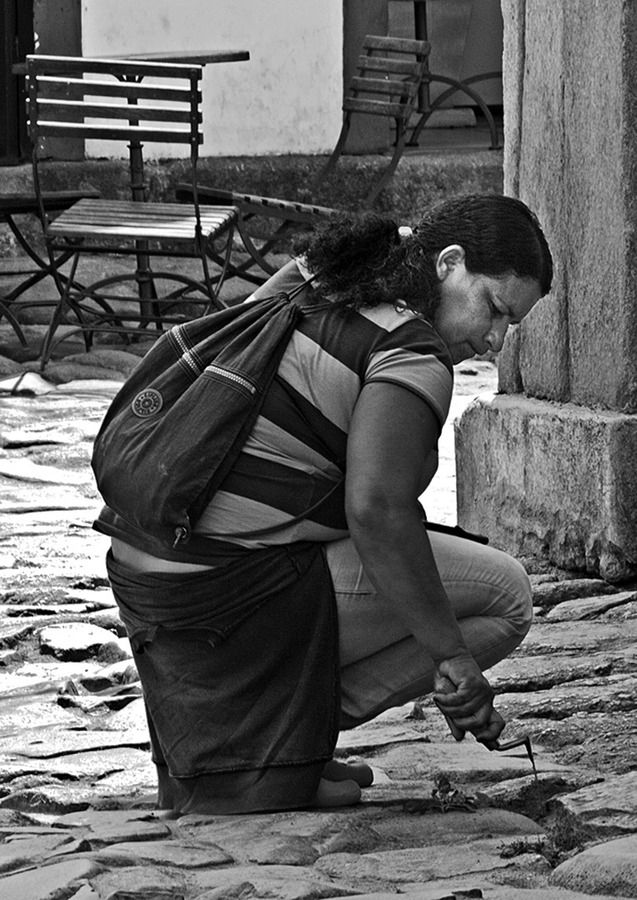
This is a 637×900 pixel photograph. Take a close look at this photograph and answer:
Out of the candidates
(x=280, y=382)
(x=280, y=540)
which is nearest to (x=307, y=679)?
(x=280, y=540)

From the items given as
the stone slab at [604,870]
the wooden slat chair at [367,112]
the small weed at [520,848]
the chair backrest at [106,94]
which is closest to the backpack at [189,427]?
the small weed at [520,848]

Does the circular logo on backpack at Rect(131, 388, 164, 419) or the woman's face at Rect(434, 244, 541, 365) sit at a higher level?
the woman's face at Rect(434, 244, 541, 365)

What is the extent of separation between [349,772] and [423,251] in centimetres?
89

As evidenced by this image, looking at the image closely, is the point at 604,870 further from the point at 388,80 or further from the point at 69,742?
the point at 388,80

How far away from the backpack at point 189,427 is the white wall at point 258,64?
7.30 meters

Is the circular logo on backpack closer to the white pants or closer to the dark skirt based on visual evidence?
the dark skirt

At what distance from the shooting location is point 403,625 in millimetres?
2727

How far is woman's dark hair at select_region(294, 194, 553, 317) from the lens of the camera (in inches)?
105

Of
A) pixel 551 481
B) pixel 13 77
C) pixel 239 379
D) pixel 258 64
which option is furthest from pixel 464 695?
pixel 258 64

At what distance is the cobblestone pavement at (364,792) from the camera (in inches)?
89.0

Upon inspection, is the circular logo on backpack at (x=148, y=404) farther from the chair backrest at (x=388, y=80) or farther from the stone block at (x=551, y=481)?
the chair backrest at (x=388, y=80)

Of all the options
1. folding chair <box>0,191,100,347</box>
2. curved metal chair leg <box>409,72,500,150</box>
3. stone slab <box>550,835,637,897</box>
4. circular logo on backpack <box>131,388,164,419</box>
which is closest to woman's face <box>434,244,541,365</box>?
circular logo on backpack <box>131,388,164,419</box>

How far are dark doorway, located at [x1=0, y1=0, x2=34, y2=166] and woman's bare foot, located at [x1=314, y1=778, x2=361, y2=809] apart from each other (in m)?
7.47

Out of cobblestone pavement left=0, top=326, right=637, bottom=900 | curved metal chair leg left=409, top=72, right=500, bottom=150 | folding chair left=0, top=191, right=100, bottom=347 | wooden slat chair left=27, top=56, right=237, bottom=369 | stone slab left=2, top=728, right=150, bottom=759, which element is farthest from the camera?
curved metal chair leg left=409, top=72, right=500, bottom=150
